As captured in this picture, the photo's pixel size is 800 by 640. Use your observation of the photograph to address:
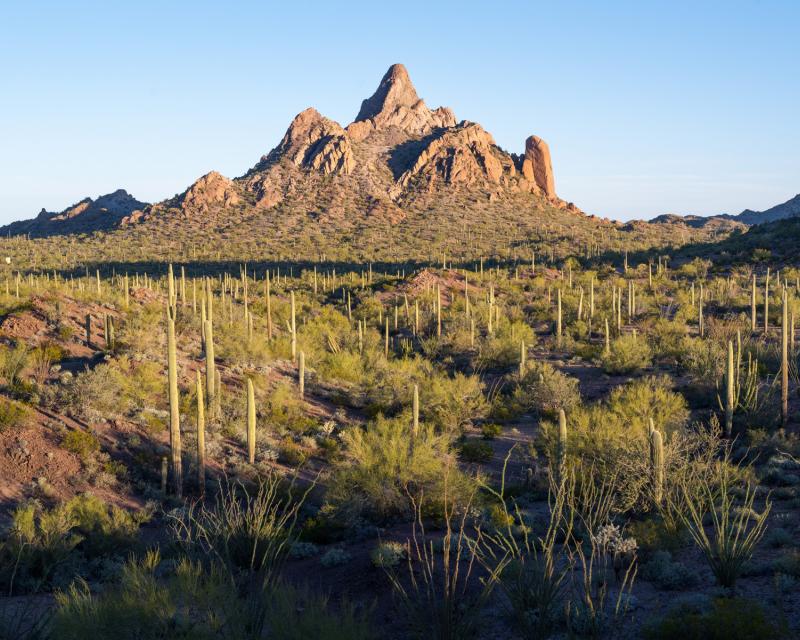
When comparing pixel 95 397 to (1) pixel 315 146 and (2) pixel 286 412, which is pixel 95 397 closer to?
(2) pixel 286 412

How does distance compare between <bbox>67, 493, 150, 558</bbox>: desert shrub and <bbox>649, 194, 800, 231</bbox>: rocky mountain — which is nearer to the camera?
<bbox>67, 493, 150, 558</bbox>: desert shrub

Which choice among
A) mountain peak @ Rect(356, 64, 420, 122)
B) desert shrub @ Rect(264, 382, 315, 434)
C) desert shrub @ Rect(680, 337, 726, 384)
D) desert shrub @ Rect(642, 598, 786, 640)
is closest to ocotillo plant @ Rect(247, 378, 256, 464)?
desert shrub @ Rect(264, 382, 315, 434)

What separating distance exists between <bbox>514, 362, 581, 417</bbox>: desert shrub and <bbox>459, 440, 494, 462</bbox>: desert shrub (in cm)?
462

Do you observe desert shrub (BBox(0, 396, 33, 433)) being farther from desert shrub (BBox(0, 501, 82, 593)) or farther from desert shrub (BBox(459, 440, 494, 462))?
desert shrub (BBox(459, 440, 494, 462))

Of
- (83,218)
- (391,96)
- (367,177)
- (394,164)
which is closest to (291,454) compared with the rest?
(367,177)

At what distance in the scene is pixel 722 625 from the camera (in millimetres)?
6676

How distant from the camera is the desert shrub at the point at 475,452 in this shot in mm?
18469

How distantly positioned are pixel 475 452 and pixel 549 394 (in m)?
6.09

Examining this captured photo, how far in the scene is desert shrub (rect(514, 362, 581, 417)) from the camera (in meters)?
23.0

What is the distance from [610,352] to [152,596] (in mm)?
24865

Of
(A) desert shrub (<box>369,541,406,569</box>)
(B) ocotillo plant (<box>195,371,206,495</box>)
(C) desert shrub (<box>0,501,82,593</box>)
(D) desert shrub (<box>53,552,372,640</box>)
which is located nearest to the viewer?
(D) desert shrub (<box>53,552,372,640</box>)

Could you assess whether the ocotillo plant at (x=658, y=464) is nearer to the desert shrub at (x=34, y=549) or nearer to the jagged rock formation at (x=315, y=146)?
the desert shrub at (x=34, y=549)

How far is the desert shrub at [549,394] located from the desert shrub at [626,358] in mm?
3000

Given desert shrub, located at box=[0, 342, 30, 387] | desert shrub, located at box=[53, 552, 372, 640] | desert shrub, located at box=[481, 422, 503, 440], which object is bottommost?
desert shrub, located at box=[481, 422, 503, 440]
